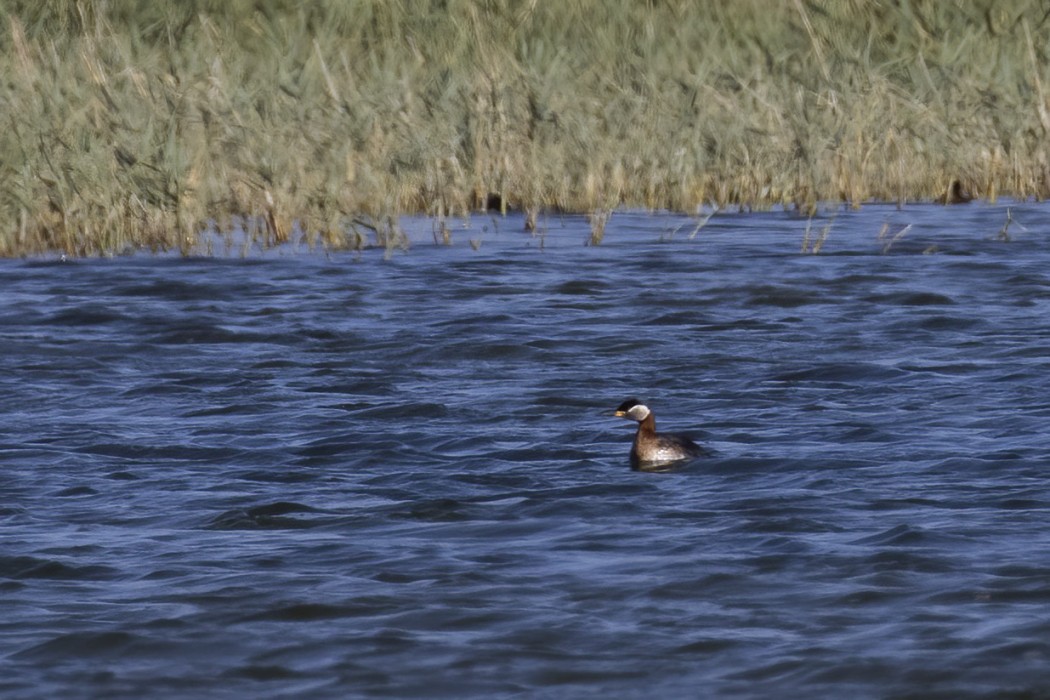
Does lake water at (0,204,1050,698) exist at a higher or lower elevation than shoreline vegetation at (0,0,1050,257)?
lower

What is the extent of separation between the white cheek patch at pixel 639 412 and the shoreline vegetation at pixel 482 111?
4.93 m

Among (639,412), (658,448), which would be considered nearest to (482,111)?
(639,412)

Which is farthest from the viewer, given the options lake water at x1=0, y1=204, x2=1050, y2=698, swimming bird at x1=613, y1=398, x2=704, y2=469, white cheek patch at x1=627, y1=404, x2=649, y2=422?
white cheek patch at x1=627, y1=404, x2=649, y2=422

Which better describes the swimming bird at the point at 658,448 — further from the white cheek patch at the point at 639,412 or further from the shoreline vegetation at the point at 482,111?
the shoreline vegetation at the point at 482,111

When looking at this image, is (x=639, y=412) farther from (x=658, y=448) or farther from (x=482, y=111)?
(x=482, y=111)

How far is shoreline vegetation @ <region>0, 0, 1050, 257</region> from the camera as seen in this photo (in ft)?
40.4

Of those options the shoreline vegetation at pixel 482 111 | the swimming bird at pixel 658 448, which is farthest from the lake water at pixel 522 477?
the shoreline vegetation at pixel 482 111

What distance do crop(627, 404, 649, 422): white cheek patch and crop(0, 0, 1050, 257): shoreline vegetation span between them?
16.2 ft

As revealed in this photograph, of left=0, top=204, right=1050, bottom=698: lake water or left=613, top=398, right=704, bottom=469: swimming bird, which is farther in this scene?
left=613, top=398, right=704, bottom=469: swimming bird

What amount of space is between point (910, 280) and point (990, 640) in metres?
6.83

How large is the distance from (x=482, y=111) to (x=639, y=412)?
6000mm

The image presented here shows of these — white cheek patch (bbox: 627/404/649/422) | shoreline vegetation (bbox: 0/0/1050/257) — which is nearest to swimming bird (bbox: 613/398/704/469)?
white cheek patch (bbox: 627/404/649/422)

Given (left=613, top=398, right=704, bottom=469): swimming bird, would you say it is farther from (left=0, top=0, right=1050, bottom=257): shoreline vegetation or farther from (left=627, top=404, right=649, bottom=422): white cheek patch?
(left=0, top=0, right=1050, bottom=257): shoreline vegetation

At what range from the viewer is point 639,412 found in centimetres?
782
